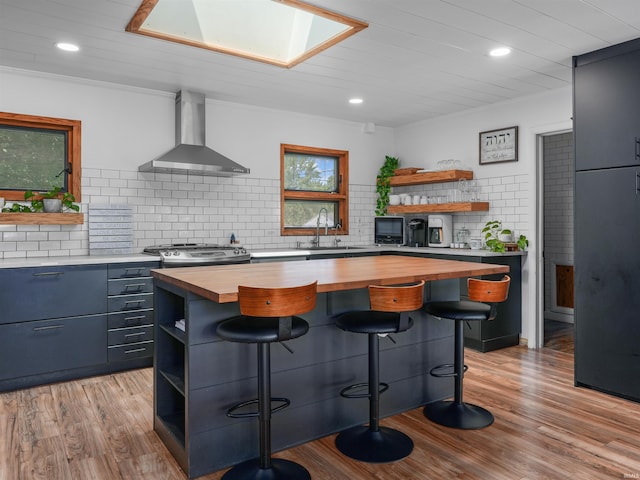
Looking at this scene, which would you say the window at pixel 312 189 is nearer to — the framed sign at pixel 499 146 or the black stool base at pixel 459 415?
the framed sign at pixel 499 146

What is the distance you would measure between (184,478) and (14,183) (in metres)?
3.26

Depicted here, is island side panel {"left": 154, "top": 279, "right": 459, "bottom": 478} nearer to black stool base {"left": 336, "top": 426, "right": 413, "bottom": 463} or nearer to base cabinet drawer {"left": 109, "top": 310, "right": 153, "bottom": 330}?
black stool base {"left": 336, "top": 426, "right": 413, "bottom": 463}

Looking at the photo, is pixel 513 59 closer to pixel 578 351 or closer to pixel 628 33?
pixel 628 33

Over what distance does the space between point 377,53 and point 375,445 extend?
2.84 metres

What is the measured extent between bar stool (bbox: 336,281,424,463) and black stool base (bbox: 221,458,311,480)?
0.32 m

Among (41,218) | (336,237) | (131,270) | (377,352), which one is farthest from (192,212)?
(377,352)

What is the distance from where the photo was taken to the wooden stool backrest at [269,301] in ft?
6.79

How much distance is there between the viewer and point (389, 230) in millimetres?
6113

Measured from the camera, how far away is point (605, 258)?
11.6ft

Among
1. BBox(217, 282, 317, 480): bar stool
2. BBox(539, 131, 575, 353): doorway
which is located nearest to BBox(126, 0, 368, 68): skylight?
BBox(217, 282, 317, 480): bar stool

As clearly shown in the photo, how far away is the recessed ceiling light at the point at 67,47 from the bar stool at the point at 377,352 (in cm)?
284

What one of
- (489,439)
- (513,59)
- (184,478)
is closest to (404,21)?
(513,59)

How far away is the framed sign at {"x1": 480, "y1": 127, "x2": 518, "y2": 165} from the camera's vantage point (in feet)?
16.7

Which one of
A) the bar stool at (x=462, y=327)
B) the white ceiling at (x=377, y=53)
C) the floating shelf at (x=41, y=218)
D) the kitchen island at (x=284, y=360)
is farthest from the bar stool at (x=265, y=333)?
the floating shelf at (x=41, y=218)
